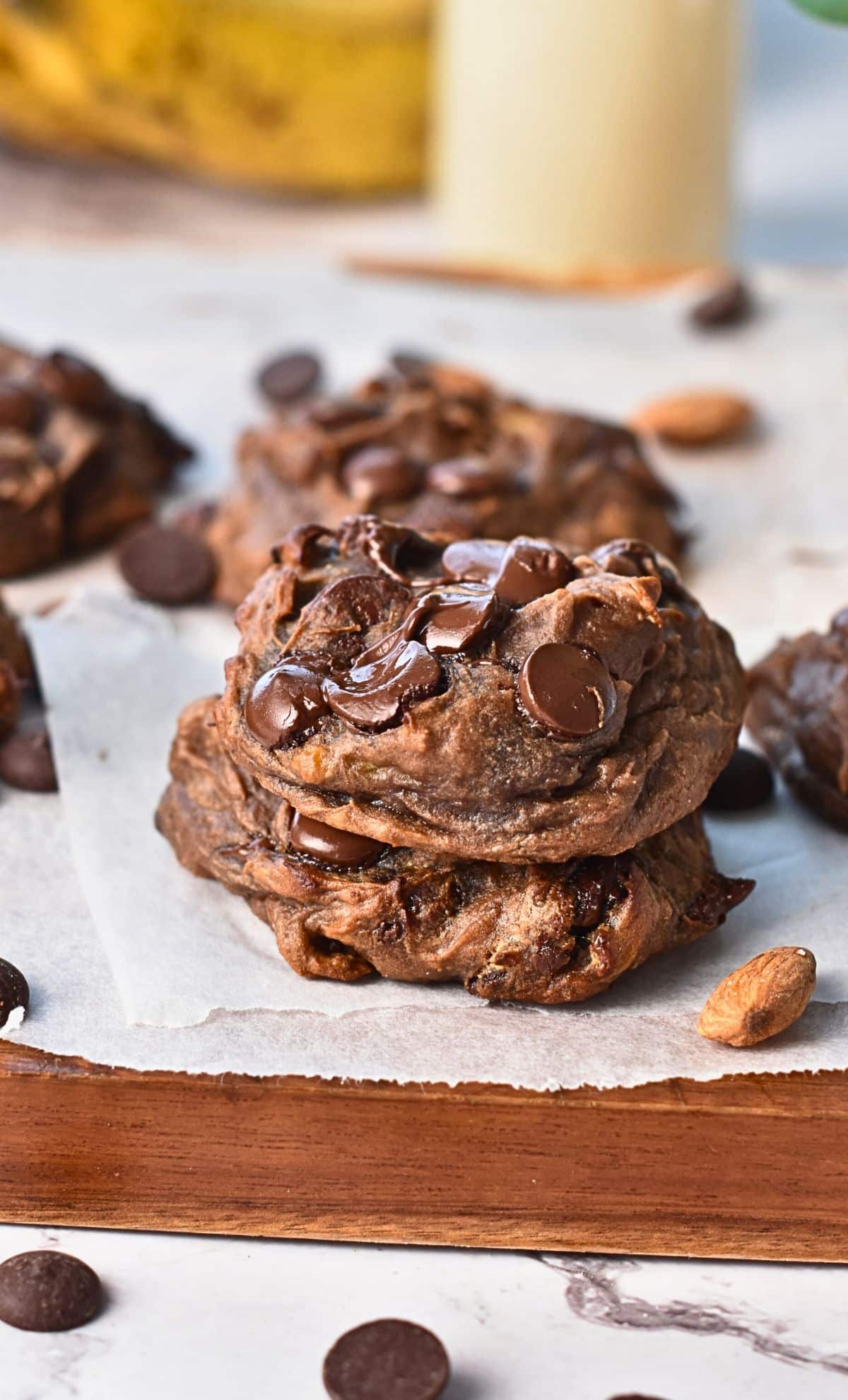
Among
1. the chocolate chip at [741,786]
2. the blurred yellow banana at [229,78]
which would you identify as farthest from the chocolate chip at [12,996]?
the blurred yellow banana at [229,78]

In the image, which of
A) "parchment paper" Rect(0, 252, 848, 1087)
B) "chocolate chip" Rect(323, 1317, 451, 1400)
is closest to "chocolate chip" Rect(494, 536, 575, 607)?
"parchment paper" Rect(0, 252, 848, 1087)

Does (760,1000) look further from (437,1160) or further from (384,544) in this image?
(384,544)

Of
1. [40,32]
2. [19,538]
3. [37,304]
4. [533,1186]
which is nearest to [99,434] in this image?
[19,538]

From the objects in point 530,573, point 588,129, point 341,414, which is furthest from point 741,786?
point 588,129

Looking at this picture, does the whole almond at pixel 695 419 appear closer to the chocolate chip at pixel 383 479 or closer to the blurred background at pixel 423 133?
the blurred background at pixel 423 133

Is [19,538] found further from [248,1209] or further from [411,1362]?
[411,1362]

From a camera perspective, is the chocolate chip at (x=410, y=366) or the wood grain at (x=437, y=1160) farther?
the chocolate chip at (x=410, y=366)

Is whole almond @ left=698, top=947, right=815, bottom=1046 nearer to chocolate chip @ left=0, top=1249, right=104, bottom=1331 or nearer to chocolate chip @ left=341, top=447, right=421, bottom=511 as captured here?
chocolate chip @ left=0, top=1249, right=104, bottom=1331
